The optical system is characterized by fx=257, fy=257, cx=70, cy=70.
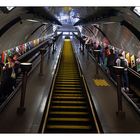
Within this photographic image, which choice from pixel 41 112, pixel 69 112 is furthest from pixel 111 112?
pixel 41 112

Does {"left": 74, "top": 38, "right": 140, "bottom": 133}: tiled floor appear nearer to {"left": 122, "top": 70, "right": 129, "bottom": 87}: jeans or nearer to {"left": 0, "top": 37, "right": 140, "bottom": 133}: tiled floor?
{"left": 0, "top": 37, "right": 140, "bottom": 133}: tiled floor

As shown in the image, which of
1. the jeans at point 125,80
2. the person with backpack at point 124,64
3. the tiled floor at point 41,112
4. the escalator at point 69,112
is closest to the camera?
the tiled floor at point 41,112

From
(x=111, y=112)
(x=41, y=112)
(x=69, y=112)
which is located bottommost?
(x=69, y=112)

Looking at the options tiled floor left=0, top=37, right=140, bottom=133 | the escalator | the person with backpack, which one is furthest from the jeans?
the escalator

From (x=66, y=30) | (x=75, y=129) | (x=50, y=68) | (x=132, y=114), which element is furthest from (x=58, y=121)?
(x=66, y=30)

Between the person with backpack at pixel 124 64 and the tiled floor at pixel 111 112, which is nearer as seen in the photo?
the tiled floor at pixel 111 112

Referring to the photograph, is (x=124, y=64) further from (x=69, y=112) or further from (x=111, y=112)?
(x=111, y=112)

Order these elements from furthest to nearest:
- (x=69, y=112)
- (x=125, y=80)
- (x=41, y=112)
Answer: (x=125, y=80) < (x=69, y=112) < (x=41, y=112)

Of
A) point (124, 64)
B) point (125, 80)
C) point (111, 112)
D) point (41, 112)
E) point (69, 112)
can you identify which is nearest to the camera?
point (41, 112)

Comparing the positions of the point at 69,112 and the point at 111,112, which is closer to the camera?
the point at 111,112

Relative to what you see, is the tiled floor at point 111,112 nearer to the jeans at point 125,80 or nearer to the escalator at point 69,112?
the escalator at point 69,112

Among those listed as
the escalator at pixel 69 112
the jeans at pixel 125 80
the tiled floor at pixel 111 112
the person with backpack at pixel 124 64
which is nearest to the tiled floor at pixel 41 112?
the tiled floor at pixel 111 112

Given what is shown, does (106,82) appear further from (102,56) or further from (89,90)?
(102,56)
